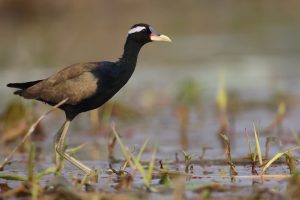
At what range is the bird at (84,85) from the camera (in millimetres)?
8419

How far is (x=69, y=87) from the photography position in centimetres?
855

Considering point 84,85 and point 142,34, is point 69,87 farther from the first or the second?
point 142,34

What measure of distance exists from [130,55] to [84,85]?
0.66 meters

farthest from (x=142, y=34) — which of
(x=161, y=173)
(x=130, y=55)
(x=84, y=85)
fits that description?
(x=161, y=173)

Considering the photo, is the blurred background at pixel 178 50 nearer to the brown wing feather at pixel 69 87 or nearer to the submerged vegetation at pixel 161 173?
the submerged vegetation at pixel 161 173

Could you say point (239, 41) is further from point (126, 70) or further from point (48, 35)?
point (126, 70)

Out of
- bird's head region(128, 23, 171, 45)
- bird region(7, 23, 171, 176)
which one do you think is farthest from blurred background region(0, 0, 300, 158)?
bird region(7, 23, 171, 176)

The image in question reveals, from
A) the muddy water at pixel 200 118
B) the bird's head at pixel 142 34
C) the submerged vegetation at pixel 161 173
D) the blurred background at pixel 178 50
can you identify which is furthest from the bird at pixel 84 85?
the blurred background at pixel 178 50

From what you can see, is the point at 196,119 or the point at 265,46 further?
the point at 265,46

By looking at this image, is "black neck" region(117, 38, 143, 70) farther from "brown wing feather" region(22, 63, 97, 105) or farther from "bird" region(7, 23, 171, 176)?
"brown wing feather" region(22, 63, 97, 105)

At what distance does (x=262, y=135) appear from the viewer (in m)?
11.1

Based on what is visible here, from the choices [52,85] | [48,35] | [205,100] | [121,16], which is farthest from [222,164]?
[121,16]

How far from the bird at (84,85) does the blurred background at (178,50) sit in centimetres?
276

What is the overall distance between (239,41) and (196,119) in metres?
9.40
